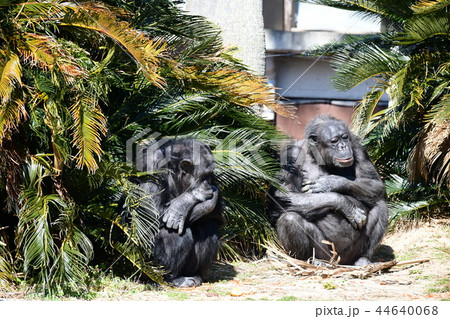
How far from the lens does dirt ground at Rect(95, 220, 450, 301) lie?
5.89 meters

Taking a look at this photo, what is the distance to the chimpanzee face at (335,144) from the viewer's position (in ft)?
24.0

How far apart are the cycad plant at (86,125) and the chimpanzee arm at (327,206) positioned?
1.63 ft

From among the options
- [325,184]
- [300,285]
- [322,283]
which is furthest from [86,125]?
[325,184]

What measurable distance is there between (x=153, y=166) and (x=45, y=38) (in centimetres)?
158

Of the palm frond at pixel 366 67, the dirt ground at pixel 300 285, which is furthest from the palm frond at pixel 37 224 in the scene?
the palm frond at pixel 366 67

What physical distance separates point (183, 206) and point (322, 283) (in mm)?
1679

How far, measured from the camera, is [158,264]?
617 cm

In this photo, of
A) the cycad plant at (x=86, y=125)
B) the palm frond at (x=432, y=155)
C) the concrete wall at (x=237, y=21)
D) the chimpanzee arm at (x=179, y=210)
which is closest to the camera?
the cycad plant at (x=86, y=125)

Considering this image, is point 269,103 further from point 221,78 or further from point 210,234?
point 210,234

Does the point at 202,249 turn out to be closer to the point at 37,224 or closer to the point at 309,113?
the point at 37,224

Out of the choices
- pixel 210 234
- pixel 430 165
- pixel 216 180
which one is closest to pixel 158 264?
pixel 210 234

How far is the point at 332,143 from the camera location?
7.38 meters

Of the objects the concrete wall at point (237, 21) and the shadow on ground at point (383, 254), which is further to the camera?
the concrete wall at point (237, 21)

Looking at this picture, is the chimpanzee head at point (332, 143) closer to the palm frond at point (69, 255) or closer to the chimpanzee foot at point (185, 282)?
the chimpanzee foot at point (185, 282)
